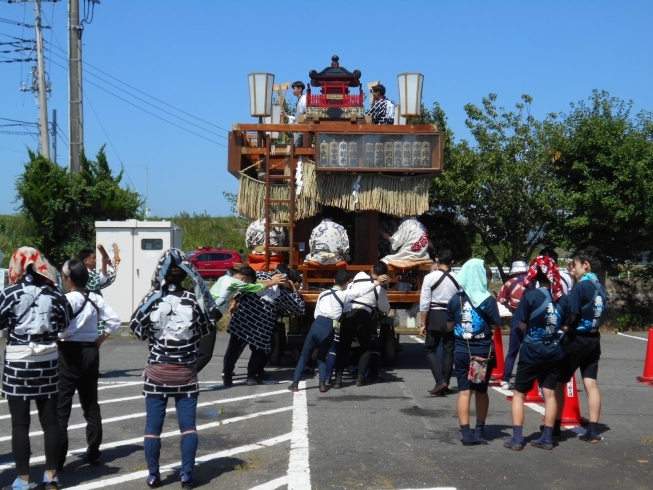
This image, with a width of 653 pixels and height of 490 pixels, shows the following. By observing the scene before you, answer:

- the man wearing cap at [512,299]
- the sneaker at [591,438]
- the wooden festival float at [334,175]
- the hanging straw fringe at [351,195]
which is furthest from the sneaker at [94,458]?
the hanging straw fringe at [351,195]

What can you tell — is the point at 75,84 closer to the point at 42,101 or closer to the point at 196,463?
the point at 42,101

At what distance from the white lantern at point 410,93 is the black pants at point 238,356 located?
13.0ft

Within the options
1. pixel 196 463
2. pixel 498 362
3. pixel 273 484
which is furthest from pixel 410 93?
pixel 273 484

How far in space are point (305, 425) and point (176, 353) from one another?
2600 mm

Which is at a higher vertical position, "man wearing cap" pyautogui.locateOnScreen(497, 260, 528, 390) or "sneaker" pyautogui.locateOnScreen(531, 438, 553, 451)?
"man wearing cap" pyautogui.locateOnScreen(497, 260, 528, 390)

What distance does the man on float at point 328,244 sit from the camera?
11461mm

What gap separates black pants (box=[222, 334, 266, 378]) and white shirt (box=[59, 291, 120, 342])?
4008 mm

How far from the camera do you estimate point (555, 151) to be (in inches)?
758

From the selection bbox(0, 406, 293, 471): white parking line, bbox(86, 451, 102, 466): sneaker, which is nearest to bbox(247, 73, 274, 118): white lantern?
bbox(0, 406, 293, 471): white parking line

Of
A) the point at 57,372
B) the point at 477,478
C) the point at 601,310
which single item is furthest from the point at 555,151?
the point at 57,372

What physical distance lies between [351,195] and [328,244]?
0.84 meters

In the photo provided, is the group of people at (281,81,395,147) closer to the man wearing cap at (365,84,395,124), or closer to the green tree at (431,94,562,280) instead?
the man wearing cap at (365,84,395,124)

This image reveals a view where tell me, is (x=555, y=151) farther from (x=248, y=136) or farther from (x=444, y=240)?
(x=248, y=136)

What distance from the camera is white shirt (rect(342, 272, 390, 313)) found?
10.6 meters
